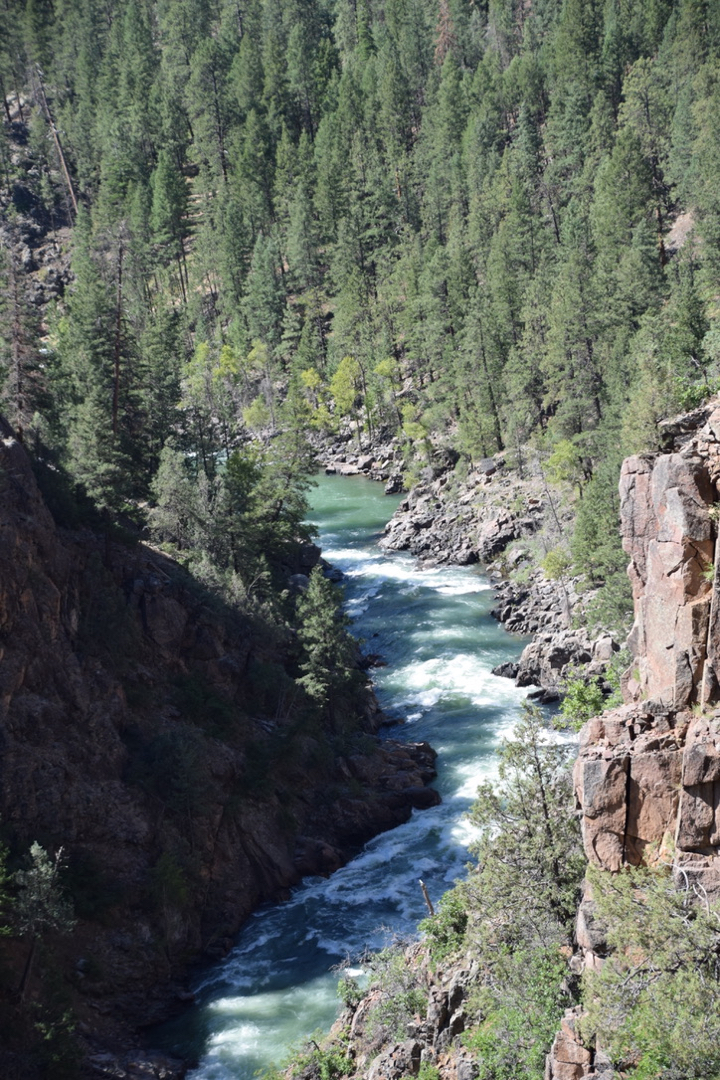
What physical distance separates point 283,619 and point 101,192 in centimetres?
11456

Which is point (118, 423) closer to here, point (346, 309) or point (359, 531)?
point (359, 531)

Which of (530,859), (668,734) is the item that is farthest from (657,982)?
(530,859)

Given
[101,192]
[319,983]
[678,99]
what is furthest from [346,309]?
[319,983]

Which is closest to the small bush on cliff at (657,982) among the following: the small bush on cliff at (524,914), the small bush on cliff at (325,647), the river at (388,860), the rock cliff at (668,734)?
the rock cliff at (668,734)

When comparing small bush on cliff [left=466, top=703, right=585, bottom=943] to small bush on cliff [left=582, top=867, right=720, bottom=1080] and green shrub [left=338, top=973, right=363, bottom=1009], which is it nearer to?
small bush on cliff [left=582, top=867, right=720, bottom=1080]

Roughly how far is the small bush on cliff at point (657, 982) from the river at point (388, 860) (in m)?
12.1

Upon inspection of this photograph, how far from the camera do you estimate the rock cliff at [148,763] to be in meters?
31.9

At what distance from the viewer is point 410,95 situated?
141m

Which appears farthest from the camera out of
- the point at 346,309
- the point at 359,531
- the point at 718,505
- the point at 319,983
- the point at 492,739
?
the point at 346,309

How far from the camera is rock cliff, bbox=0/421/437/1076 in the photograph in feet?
105

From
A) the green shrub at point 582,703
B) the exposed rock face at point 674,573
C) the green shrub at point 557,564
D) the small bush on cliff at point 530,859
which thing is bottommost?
the small bush on cliff at point 530,859

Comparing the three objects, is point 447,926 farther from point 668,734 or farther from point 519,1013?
point 668,734

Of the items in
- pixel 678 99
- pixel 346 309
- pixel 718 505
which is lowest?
pixel 718 505

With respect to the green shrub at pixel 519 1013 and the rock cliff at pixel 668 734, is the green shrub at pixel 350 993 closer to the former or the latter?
the green shrub at pixel 519 1013
